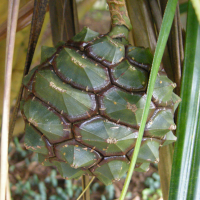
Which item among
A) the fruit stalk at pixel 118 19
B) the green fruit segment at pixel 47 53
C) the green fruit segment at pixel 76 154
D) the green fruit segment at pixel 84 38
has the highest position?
the fruit stalk at pixel 118 19

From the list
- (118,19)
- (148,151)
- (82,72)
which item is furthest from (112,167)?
(118,19)

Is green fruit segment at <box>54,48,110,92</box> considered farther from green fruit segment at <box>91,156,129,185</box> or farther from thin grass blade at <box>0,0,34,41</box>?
thin grass blade at <box>0,0,34,41</box>

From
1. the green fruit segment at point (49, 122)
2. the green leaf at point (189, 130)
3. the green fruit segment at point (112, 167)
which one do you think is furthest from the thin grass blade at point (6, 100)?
the green leaf at point (189, 130)

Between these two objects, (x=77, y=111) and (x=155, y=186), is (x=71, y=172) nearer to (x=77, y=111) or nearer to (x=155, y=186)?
(x=77, y=111)

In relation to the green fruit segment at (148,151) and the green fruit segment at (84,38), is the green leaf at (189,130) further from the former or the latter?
the green fruit segment at (84,38)

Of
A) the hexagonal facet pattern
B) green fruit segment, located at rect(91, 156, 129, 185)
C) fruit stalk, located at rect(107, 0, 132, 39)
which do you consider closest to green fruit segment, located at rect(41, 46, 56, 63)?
the hexagonal facet pattern

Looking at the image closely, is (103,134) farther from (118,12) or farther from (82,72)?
(118,12)

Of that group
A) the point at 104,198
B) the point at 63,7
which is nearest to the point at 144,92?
→ the point at 63,7
